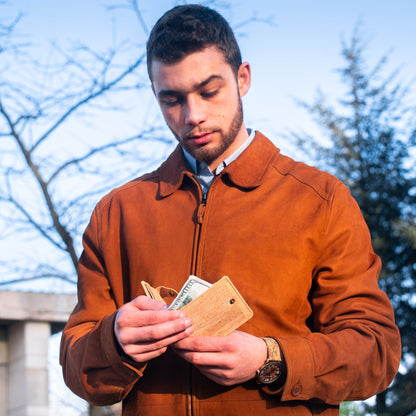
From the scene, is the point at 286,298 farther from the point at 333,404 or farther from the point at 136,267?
the point at 136,267

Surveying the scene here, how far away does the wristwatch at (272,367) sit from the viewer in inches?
83.4

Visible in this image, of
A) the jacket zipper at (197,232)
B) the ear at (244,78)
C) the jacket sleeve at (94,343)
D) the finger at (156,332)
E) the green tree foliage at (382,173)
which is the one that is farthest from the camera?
the green tree foliage at (382,173)

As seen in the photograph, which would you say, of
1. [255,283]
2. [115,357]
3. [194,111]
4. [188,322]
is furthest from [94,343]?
[194,111]

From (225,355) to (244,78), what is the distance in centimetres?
128

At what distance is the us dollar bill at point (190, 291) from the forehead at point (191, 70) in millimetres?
796

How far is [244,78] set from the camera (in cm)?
285

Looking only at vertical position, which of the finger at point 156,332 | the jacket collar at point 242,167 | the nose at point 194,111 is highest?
the nose at point 194,111

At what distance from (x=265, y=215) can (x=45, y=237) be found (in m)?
7.00

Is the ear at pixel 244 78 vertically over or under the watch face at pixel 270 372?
over

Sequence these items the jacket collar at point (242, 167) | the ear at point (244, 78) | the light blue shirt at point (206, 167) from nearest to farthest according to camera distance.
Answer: the jacket collar at point (242, 167)
the light blue shirt at point (206, 167)
the ear at point (244, 78)

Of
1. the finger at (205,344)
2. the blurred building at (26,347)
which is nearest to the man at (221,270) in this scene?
the finger at (205,344)

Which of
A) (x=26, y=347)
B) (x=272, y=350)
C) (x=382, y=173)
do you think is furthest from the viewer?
(x=382, y=173)

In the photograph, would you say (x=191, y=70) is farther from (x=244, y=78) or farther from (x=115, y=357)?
(x=115, y=357)

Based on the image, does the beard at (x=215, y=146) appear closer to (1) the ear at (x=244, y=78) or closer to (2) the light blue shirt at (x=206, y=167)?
(2) the light blue shirt at (x=206, y=167)
